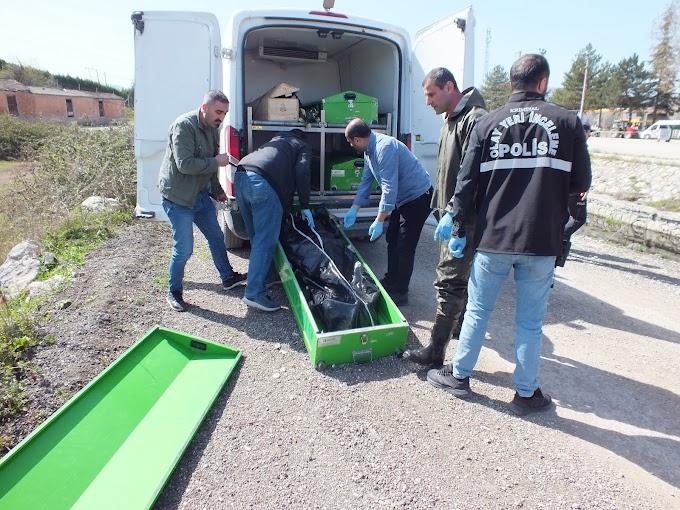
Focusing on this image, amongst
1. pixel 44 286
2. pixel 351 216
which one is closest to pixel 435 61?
pixel 351 216

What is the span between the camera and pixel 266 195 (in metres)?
3.54

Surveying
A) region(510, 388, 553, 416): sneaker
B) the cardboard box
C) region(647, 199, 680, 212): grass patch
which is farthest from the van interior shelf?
region(647, 199, 680, 212): grass patch

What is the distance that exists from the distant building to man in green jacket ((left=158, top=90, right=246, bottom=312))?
101 ft

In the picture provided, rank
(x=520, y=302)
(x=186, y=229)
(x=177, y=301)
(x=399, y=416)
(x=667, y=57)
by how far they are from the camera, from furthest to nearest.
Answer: (x=667, y=57)
(x=177, y=301)
(x=186, y=229)
(x=399, y=416)
(x=520, y=302)

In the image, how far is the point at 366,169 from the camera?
3895mm

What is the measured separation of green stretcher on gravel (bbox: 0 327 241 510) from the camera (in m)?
1.94


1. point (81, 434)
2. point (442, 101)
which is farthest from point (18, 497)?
point (442, 101)

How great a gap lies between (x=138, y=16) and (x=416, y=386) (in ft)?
12.4

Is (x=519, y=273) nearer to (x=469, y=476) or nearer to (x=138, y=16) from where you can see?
(x=469, y=476)

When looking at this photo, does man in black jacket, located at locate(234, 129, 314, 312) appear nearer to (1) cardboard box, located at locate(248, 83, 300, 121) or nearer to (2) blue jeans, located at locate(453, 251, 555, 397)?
(1) cardboard box, located at locate(248, 83, 300, 121)

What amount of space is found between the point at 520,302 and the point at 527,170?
2.44 ft

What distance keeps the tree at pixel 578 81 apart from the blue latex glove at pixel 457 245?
169 feet

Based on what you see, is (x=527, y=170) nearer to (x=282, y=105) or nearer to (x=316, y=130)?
(x=316, y=130)

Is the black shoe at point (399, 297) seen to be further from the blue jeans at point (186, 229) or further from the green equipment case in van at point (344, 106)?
the green equipment case in van at point (344, 106)
